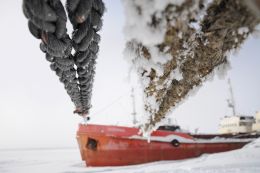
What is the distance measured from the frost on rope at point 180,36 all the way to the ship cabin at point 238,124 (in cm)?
2330

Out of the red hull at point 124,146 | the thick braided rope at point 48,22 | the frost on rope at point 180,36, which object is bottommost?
the red hull at point 124,146

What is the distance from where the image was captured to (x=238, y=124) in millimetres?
23281

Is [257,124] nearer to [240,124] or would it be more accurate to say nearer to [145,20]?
[240,124]

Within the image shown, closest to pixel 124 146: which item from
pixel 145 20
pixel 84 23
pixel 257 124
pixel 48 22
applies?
pixel 84 23

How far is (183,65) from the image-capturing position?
6.58ft

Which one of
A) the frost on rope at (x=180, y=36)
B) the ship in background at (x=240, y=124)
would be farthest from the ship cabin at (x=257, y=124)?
the frost on rope at (x=180, y=36)

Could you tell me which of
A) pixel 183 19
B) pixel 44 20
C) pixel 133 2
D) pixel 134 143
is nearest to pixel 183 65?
pixel 183 19

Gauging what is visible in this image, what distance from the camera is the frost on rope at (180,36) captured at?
4.26 feet

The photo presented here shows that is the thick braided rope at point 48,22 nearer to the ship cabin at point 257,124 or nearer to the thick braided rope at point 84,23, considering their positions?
the thick braided rope at point 84,23

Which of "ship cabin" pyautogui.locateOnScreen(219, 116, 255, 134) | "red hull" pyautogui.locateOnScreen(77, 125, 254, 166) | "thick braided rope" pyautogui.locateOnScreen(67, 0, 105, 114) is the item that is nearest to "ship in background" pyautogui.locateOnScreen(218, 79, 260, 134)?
"ship cabin" pyautogui.locateOnScreen(219, 116, 255, 134)

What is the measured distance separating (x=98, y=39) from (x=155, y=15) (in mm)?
1344

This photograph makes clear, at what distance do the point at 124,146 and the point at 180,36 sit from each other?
13573 millimetres

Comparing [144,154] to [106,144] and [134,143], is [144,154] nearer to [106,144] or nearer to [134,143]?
[134,143]

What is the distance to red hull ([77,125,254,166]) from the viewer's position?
571 inches
